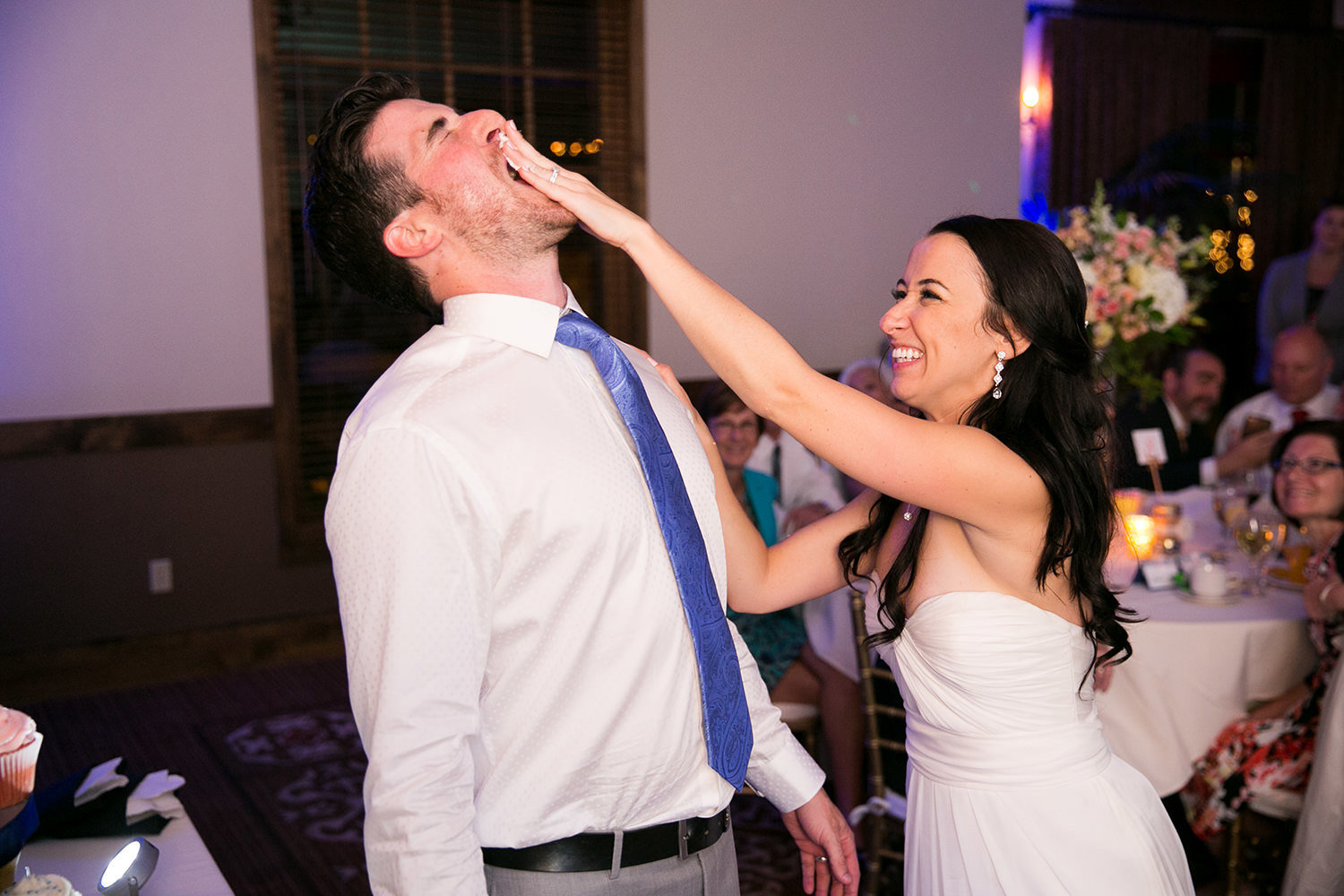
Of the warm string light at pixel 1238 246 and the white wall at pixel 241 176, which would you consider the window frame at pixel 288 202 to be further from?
the warm string light at pixel 1238 246

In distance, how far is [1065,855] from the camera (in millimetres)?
1758

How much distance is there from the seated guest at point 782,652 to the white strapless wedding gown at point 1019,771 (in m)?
1.52

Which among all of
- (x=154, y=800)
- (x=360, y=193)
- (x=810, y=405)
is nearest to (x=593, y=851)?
(x=810, y=405)

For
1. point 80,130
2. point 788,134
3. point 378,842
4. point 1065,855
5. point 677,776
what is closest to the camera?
point 378,842

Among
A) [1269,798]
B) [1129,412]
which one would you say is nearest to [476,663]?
[1269,798]

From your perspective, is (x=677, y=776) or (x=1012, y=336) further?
(x=1012, y=336)

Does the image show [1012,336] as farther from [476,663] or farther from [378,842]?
[378,842]

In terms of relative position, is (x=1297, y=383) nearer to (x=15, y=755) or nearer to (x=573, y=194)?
(x=573, y=194)

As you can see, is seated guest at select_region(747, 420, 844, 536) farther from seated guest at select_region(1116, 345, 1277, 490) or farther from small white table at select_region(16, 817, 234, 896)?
small white table at select_region(16, 817, 234, 896)

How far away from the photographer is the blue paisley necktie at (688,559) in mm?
1432

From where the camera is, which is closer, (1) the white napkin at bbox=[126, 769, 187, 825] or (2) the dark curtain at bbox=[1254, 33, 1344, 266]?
(1) the white napkin at bbox=[126, 769, 187, 825]

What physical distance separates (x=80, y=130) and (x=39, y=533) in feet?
5.62

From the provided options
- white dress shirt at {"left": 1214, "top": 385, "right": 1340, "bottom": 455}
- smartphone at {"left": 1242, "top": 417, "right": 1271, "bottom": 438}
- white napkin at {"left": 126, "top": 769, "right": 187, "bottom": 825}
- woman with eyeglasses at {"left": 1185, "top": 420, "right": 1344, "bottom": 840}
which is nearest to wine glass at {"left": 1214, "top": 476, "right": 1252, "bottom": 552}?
woman with eyeglasses at {"left": 1185, "top": 420, "right": 1344, "bottom": 840}

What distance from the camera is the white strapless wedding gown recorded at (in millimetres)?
1761
